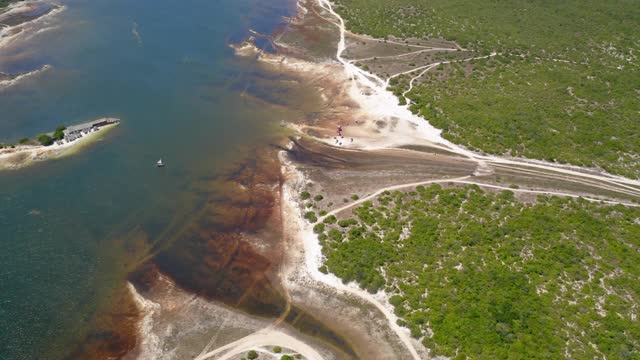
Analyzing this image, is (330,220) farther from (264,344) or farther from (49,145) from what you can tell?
(49,145)

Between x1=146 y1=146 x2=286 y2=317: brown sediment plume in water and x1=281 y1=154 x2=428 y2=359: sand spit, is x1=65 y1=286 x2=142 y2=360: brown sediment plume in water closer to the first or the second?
x1=146 y1=146 x2=286 y2=317: brown sediment plume in water

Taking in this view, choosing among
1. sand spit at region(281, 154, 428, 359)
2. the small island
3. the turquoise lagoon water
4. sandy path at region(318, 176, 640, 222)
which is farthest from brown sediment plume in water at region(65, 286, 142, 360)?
the small island

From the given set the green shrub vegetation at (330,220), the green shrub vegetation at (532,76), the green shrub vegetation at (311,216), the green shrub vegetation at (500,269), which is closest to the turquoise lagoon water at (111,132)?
the green shrub vegetation at (311,216)

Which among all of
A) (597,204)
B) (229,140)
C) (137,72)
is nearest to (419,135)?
(597,204)

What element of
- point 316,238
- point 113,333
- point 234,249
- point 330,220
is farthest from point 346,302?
point 113,333

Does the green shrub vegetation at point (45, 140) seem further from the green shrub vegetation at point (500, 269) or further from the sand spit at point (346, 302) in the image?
the green shrub vegetation at point (500, 269)

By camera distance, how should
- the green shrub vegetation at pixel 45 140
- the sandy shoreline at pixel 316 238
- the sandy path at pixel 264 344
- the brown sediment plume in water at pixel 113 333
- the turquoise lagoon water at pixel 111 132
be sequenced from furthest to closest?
the green shrub vegetation at pixel 45 140 → the turquoise lagoon water at pixel 111 132 → the sandy shoreline at pixel 316 238 → the brown sediment plume in water at pixel 113 333 → the sandy path at pixel 264 344
